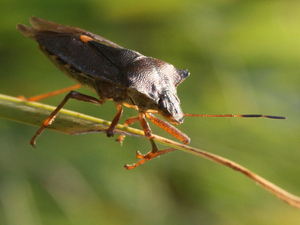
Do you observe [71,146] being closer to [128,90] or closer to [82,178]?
[82,178]

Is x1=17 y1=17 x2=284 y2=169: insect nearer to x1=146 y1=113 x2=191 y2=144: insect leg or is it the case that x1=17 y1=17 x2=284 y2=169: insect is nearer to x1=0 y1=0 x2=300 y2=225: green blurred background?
x1=146 y1=113 x2=191 y2=144: insect leg

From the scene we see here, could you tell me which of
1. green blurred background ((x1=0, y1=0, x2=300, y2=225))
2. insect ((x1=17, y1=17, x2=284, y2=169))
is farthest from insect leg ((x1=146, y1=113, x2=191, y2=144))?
green blurred background ((x1=0, y1=0, x2=300, y2=225))

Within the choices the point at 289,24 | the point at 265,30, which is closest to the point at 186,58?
the point at 265,30

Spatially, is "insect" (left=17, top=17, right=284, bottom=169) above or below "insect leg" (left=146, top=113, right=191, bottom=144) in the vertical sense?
above

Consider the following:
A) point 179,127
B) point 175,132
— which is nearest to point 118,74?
point 175,132

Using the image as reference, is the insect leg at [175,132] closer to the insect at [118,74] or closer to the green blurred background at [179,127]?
the insect at [118,74]

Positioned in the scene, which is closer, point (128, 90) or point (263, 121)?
point (128, 90)
